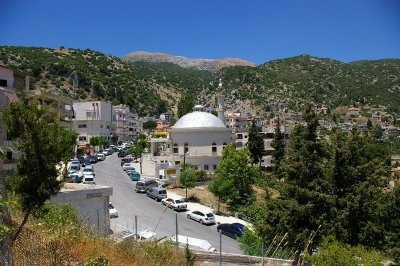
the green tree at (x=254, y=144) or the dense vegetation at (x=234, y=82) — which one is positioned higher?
the dense vegetation at (x=234, y=82)

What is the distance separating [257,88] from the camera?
131250 mm

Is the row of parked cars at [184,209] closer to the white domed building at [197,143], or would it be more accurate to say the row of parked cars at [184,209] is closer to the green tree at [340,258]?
the white domed building at [197,143]

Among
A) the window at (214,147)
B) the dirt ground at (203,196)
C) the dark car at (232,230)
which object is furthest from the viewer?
the window at (214,147)

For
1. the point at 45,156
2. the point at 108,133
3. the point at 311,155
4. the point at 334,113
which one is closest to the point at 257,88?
the point at 334,113

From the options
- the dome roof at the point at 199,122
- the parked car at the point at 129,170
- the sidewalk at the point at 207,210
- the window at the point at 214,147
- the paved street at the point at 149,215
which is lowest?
the sidewalk at the point at 207,210

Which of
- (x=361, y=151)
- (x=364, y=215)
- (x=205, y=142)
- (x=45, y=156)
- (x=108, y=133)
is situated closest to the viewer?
(x=45, y=156)

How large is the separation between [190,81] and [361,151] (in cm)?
15092

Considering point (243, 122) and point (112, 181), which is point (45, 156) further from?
point (243, 122)

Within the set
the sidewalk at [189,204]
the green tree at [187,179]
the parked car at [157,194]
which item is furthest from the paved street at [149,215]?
the green tree at [187,179]

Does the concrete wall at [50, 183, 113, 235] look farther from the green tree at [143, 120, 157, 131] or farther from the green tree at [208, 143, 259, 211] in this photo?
the green tree at [143, 120, 157, 131]

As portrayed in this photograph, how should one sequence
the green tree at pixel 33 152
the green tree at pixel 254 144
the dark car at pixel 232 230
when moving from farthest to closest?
1. the green tree at pixel 254 144
2. the dark car at pixel 232 230
3. the green tree at pixel 33 152

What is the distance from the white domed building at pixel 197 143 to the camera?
155 ft

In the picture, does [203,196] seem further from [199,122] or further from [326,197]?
[326,197]

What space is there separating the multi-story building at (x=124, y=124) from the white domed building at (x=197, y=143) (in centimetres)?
3539
